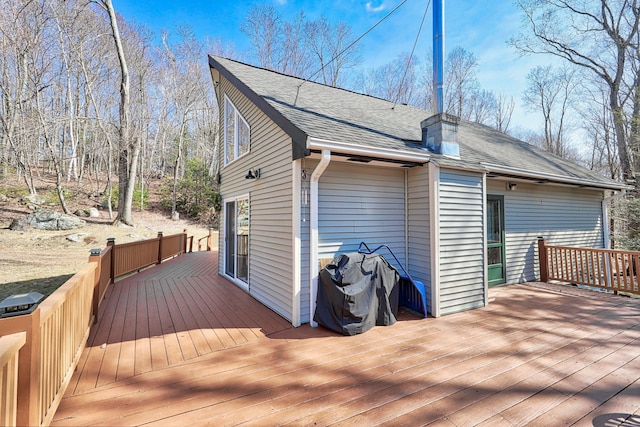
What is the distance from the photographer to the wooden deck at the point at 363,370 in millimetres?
2049

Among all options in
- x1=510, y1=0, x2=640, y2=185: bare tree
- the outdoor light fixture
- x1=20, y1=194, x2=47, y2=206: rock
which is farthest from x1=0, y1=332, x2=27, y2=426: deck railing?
x1=20, y1=194, x2=47, y2=206: rock

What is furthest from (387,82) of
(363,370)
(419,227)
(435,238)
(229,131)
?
(363,370)

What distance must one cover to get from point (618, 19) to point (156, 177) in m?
28.3

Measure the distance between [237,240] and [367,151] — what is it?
373cm

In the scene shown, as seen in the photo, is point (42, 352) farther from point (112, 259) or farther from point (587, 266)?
point (587, 266)

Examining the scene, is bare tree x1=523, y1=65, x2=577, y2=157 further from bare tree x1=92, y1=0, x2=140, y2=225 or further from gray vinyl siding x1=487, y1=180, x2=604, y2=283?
bare tree x1=92, y1=0, x2=140, y2=225

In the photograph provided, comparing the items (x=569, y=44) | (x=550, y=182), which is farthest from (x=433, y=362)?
(x=569, y=44)

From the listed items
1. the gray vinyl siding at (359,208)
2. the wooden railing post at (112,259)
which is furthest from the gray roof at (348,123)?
the wooden railing post at (112,259)

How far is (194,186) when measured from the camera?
17641mm

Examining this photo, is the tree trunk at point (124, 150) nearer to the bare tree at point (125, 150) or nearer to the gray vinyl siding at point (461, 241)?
the bare tree at point (125, 150)

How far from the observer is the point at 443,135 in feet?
14.4

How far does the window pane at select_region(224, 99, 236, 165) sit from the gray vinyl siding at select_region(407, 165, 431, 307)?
411 centimetres

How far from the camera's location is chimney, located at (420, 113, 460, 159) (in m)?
4.39

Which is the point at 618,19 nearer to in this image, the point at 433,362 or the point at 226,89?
Answer: the point at 226,89
